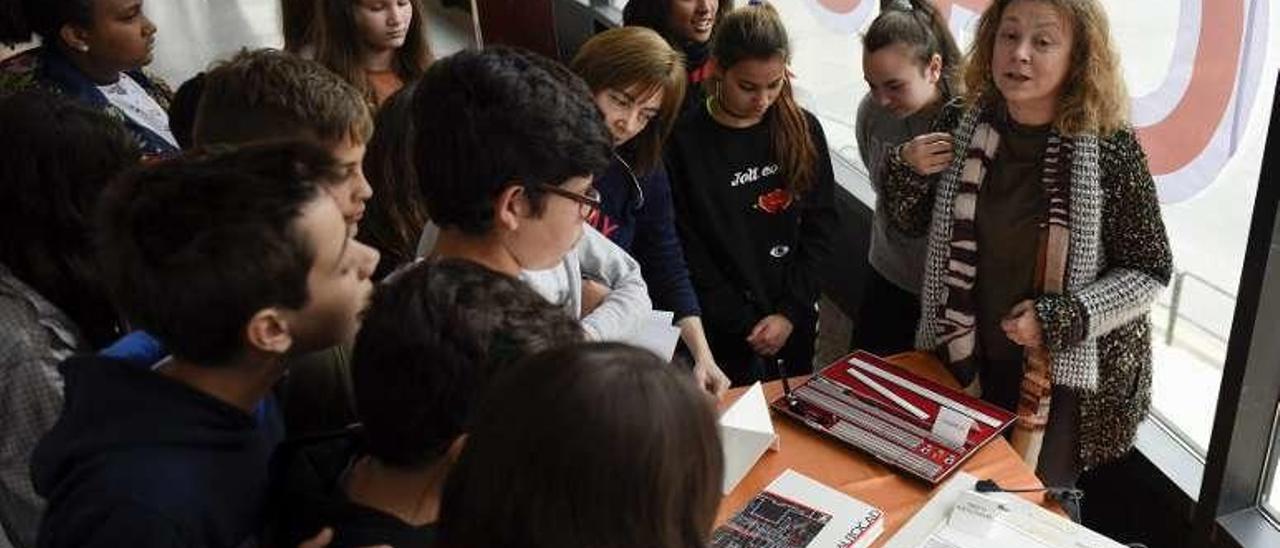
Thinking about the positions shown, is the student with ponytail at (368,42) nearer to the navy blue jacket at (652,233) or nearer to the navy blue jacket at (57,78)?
the navy blue jacket at (57,78)

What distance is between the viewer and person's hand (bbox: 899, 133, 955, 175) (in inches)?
79.7

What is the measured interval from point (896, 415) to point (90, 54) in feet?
6.85

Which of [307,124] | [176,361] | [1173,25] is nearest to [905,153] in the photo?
[1173,25]

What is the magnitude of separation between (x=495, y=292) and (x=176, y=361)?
1.33 feet

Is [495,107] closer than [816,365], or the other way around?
[495,107]

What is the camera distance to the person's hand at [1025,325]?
1.88m

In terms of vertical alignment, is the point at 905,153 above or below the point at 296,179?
below

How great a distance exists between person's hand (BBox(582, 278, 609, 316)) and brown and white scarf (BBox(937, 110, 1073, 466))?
0.74 meters

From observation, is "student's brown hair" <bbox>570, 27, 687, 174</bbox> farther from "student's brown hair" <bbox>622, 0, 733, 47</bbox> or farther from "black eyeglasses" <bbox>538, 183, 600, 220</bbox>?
"student's brown hair" <bbox>622, 0, 733, 47</bbox>

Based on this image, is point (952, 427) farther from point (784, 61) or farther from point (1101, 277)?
point (784, 61)

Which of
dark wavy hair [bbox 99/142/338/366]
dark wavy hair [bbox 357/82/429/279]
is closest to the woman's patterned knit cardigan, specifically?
dark wavy hair [bbox 357/82/429/279]

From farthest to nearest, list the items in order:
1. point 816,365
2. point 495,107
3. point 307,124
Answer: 1. point 816,365
2. point 307,124
3. point 495,107

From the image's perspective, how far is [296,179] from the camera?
1216mm

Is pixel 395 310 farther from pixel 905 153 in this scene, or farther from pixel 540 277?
pixel 905 153
